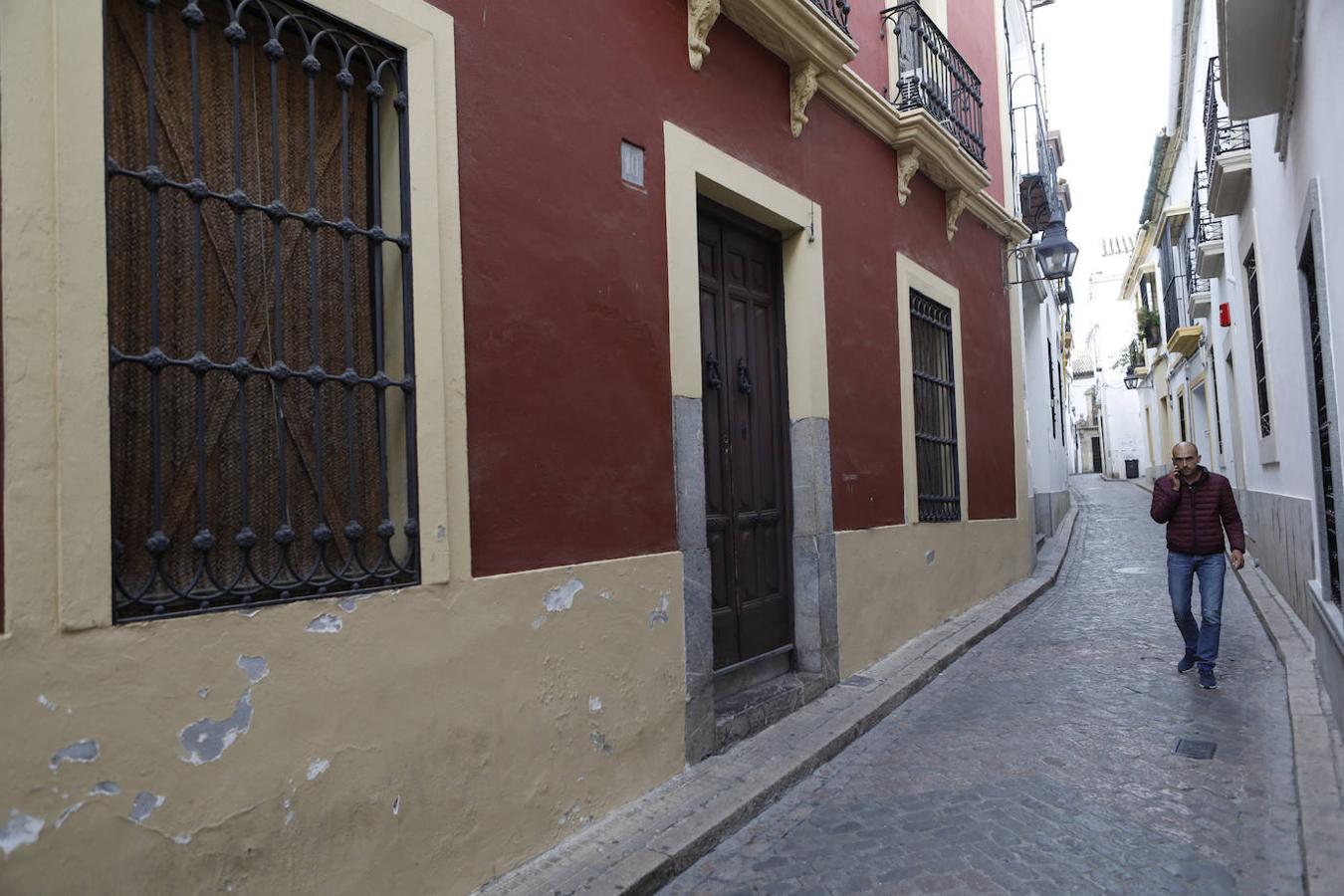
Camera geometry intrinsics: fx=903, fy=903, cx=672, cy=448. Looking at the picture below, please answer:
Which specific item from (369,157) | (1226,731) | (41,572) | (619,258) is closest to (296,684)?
(41,572)

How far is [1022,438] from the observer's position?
430 inches

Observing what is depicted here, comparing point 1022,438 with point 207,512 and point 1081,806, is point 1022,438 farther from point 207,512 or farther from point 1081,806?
point 207,512

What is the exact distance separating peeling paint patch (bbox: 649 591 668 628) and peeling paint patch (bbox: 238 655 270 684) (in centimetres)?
196

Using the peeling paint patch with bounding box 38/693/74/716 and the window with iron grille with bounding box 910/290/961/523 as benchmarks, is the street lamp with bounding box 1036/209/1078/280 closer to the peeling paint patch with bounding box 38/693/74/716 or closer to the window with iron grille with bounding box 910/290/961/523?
the window with iron grille with bounding box 910/290/961/523

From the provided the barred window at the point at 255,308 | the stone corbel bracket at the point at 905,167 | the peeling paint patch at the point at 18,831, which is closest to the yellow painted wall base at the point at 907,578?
the stone corbel bracket at the point at 905,167

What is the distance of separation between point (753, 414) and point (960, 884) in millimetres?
3063

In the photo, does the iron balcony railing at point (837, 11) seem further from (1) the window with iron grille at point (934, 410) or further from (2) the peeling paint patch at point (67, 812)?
(2) the peeling paint patch at point (67, 812)

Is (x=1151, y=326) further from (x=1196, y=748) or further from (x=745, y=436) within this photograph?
(x=745, y=436)

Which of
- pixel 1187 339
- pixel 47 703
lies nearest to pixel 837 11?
pixel 47 703

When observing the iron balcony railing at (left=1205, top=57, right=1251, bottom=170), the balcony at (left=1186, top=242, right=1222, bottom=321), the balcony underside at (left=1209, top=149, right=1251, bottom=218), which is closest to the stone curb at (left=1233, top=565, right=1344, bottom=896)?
the balcony underside at (left=1209, top=149, right=1251, bottom=218)

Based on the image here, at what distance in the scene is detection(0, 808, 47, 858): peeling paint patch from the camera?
2113mm

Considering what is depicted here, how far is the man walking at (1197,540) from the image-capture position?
6.11 meters

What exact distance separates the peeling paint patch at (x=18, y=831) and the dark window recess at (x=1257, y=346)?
32.7ft

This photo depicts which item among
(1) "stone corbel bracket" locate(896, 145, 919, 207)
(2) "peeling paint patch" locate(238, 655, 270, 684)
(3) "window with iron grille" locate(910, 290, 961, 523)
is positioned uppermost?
(1) "stone corbel bracket" locate(896, 145, 919, 207)
